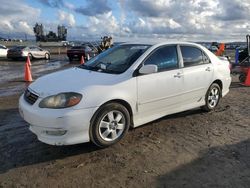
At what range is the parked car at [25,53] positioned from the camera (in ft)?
90.5

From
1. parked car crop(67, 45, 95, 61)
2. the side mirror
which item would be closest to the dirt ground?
the side mirror

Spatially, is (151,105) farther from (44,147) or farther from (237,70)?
(237,70)

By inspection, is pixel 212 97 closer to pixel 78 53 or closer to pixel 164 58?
pixel 164 58

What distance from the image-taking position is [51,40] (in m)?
88.2

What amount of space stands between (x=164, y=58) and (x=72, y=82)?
6.26 feet

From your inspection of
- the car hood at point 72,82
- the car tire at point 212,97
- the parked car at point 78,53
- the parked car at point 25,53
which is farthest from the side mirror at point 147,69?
the parked car at point 25,53

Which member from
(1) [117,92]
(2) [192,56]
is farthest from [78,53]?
(1) [117,92]

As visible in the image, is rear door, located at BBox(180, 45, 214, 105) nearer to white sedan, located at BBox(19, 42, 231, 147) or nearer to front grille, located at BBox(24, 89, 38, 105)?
white sedan, located at BBox(19, 42, 231, 147)

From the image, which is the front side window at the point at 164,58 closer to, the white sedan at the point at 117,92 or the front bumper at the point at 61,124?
the white sedan at the point at 117,92

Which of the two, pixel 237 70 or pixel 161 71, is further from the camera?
pixel 237 70

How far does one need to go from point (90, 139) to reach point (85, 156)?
0.26 metres

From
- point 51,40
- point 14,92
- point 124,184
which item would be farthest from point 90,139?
point 51,40

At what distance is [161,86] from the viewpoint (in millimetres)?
5656

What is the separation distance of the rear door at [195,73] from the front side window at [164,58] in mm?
264
